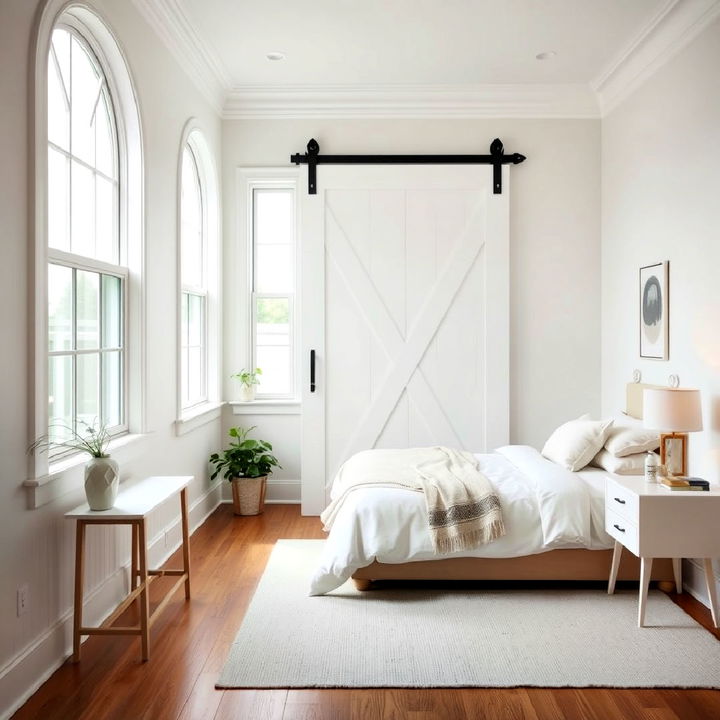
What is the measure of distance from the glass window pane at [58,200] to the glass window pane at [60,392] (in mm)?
484

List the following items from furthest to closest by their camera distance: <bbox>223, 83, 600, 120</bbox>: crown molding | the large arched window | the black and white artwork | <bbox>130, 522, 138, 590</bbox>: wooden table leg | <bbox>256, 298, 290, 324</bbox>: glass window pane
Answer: <bbox>256, 298, 290, 324</bbox>: glass window pane, <bbox>223, 83, 600, 120</bbox>: crown molding, the black and white artwork, <bbox>130, 522, 138, 590</bbox>: wooden table leg, the large arched window

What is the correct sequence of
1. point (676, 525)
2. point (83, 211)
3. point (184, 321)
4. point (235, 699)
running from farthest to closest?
point (184, 321) < point (83, 211) < point (676, 525) < point (235, 699)

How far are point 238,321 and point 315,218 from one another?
102cm

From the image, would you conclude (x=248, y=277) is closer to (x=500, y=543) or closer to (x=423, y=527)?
(x=423, y=527)

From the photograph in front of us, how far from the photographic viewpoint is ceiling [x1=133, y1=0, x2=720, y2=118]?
12.5 feet

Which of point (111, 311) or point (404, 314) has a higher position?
point (404, 314)

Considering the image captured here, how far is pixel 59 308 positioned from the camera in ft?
9.27

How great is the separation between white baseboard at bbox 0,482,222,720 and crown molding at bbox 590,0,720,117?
4.05m

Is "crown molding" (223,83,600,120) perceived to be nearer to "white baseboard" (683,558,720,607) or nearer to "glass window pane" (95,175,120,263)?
"glass window pane" (95,175,120,263)

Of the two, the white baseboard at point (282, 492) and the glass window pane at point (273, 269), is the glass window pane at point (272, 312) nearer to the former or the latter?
the glass window pane at point (273, 269)

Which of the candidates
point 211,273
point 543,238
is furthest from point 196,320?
point 543,238

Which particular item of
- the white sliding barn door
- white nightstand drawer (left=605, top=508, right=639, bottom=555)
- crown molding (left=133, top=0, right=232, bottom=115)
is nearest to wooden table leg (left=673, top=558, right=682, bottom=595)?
white nightstand drawer (left=605, top=508, right=639, bottom=555)

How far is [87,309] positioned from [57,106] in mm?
872

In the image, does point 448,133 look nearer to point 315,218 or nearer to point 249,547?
point 315,218
